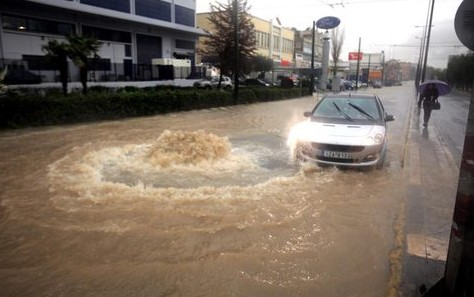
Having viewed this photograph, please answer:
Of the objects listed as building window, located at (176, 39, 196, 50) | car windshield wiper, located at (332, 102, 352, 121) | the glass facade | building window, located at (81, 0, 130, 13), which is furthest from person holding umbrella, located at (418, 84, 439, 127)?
building window, located at (176, 39, 196, 50)

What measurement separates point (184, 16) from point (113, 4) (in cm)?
958

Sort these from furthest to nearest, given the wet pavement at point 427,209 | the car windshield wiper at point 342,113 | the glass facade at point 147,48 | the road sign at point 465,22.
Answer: the glass facade at point 147,48 → the car windshield wiper at point 342,113 → the wet pavement at point 427,209 → the road sign at point 465,22

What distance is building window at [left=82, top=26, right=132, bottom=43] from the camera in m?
28.4

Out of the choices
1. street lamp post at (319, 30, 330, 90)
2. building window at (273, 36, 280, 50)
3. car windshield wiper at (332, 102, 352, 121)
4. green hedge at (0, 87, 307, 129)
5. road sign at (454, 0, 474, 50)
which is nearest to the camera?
road sign at (454, 0, 474, 50)

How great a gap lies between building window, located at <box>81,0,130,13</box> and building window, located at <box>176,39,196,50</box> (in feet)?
26.7

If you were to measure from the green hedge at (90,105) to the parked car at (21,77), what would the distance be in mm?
3181

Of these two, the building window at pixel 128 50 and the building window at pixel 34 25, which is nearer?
the building window at pixel 34 25

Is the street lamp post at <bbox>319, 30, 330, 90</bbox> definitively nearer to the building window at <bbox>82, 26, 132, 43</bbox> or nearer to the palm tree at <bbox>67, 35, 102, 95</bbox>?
the building window at <bbox>82, 26, 132, 43</bbox>

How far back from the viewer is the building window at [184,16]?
121 feet

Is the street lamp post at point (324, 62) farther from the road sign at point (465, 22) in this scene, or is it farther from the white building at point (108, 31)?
the road sign at point (465, 22)

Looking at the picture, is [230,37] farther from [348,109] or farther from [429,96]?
[348,109]

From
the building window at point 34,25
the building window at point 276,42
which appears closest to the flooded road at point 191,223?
the building window at point 34,25

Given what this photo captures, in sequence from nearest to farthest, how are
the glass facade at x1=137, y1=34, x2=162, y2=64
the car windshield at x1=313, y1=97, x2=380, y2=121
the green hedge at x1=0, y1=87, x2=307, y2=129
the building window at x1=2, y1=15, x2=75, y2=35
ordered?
the car windshield at x1=313, y1=97, x2=380, y2=121, the green hedge at x1=0, y1=87, x2=307, y2=129, the building window at x1=2, y1=15, x2=75, y2=35, the glass facade at x1=137, y1=34, x2=162, y2=64

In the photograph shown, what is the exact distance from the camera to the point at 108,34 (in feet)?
99.6
